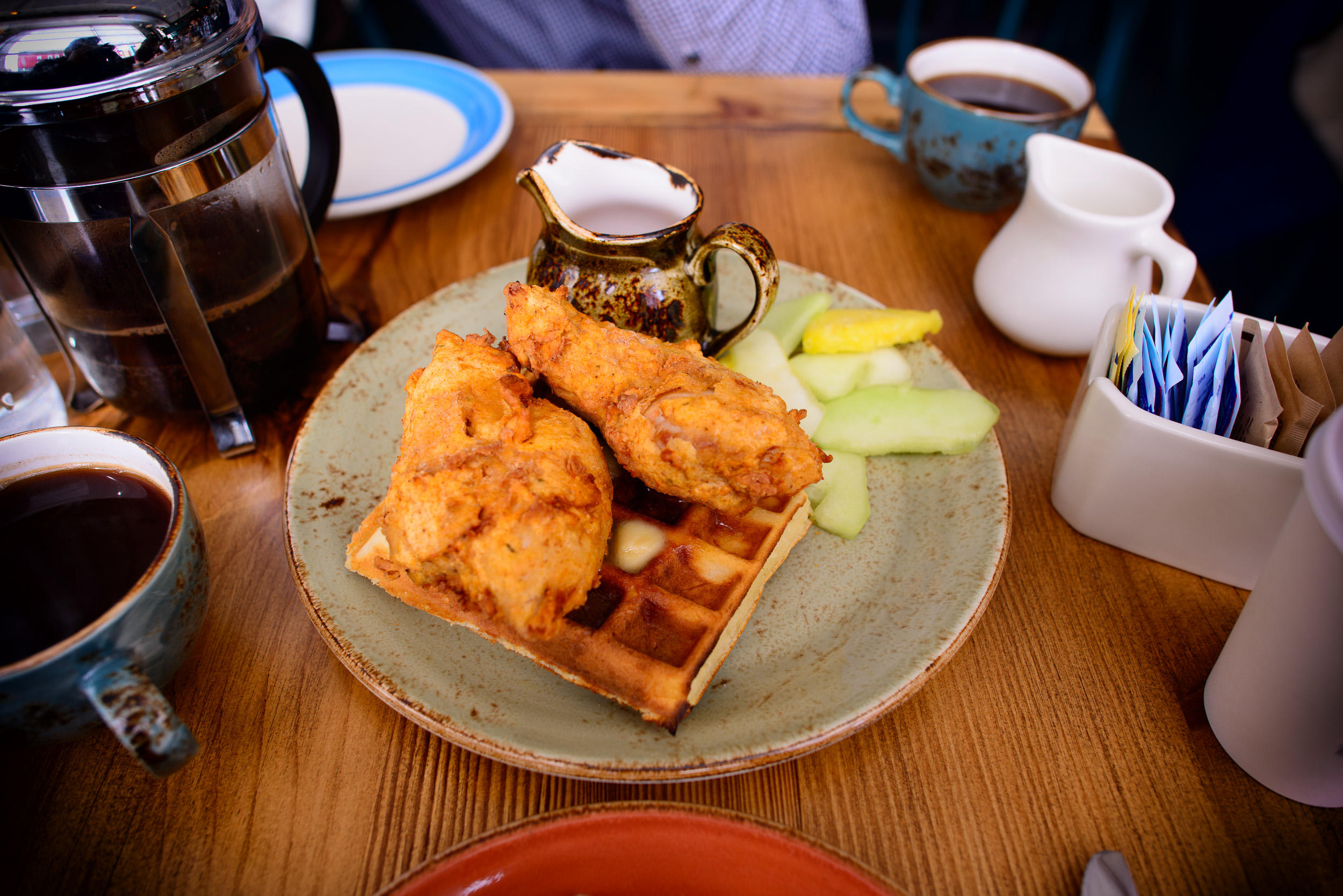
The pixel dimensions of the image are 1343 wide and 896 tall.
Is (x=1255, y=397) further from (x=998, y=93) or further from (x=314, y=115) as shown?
(x=314, y=115)

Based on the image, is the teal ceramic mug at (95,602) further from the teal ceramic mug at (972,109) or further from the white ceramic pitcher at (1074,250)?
the teal ceramic mug at (972,109)

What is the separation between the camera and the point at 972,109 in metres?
2.00

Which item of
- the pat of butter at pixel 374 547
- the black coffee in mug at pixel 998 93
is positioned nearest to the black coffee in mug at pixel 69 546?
the pat of butter at pixel 374 547

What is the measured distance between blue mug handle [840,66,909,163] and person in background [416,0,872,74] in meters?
1.03

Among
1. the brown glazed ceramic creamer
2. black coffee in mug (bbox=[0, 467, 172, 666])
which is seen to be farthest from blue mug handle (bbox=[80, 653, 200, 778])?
the brown glazed ceramic creamer

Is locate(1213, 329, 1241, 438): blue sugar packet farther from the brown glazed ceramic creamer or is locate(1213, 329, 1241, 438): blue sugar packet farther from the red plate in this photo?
the red plate

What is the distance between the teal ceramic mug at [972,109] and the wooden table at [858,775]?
950 millimetres

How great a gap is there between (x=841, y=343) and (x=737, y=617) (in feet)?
2.31

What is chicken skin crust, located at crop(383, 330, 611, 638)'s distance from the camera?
41.0 inches

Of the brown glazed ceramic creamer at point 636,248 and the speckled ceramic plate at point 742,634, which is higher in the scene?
the brown glazed ceramic creamer at point 636,248

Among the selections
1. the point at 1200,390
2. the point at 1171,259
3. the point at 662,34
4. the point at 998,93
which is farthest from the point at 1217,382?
the point at 662,34

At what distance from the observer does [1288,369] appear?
125 cm

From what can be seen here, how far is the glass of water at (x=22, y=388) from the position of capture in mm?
1490

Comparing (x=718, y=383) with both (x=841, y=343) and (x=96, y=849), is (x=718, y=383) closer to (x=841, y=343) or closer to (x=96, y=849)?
(x=841, y=343)
